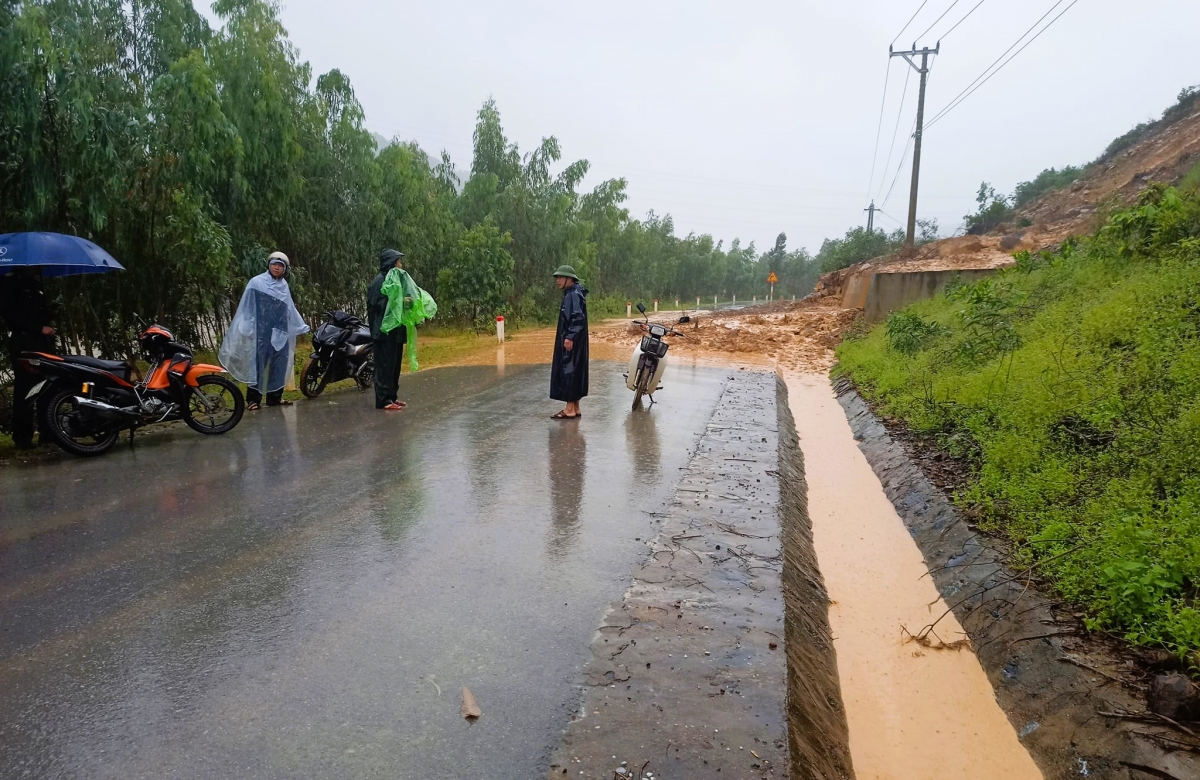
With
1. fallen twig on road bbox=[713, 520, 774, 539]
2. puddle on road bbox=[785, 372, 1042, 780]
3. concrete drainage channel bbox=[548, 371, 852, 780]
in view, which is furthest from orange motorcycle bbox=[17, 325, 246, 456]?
puddle on road bbox=[785, 372, 1042, 780]

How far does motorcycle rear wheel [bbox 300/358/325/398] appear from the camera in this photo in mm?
8906

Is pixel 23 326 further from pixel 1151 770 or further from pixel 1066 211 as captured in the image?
pixel 1066 211

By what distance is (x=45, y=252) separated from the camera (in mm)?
5598

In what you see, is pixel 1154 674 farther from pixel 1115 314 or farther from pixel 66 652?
pixel 1115 314

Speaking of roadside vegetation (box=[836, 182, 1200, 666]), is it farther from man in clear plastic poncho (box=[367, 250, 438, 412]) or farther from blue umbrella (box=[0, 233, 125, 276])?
blue umbrella (box=[0, 233, 125, 276])

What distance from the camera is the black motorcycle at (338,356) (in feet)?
29.5

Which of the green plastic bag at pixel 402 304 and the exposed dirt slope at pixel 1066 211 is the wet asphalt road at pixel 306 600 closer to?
the green plastic bag at pixel 402 304

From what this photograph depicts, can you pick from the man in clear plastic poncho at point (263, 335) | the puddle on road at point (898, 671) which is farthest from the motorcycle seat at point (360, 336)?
the puddle on road at point (898, 671)

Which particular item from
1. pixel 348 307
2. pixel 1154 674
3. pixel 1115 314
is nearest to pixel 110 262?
pixel 1154 674

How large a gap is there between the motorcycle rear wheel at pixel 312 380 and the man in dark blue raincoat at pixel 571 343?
133 inches

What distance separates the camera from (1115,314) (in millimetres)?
6754

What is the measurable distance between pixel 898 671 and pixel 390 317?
6.26m

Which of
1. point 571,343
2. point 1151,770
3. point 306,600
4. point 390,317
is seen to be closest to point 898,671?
point 1151,770

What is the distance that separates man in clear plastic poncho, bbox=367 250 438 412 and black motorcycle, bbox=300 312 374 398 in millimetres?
1231
